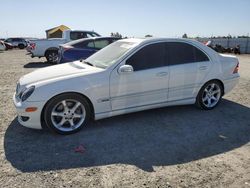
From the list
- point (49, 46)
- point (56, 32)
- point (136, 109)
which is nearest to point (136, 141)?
point (136, 109)

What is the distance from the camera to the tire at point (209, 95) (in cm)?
581

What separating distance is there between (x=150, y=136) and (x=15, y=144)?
7.22ft

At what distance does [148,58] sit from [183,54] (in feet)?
2.80

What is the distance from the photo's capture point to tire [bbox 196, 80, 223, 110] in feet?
19.1

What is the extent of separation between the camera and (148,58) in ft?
16.9

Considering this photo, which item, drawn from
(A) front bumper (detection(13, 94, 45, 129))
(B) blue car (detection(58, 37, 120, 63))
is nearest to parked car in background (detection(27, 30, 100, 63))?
(B) blue car (detection(58, 37, 120, 63))

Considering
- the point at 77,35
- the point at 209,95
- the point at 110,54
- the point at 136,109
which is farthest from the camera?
the point at 77,35

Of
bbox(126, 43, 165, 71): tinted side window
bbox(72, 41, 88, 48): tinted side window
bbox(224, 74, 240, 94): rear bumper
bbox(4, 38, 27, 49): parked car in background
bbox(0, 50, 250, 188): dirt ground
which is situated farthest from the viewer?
bbox(4, 38, 27, 49): parked car in background

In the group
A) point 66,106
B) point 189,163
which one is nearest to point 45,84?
point 66,106

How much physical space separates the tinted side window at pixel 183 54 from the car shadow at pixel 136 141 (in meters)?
1.13

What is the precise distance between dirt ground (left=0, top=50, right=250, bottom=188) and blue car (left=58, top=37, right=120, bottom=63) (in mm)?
4589

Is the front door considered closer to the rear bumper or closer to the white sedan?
the white sedan

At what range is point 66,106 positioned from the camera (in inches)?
181

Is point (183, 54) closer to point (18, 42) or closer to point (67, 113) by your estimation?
point (67, 113)
